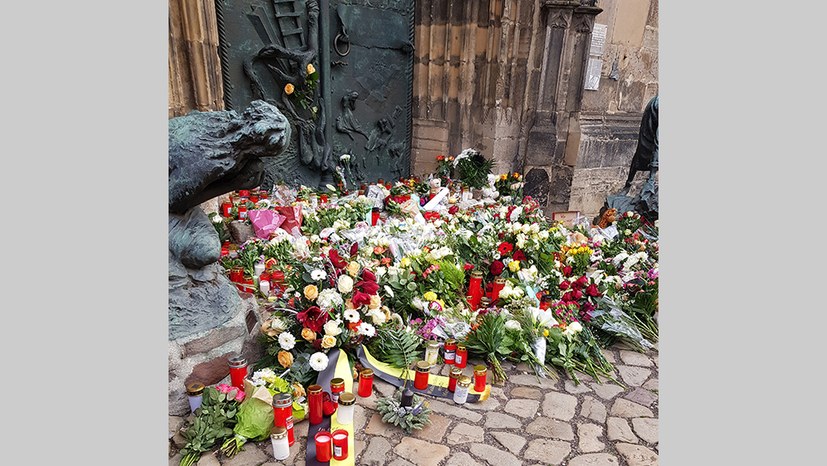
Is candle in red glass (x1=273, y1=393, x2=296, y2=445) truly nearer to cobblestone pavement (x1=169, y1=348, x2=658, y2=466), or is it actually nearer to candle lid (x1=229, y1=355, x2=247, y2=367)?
cobblestone pavement (x1=169, y1=348, x2=658, y2=466)

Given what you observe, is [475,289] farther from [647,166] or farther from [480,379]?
[647,166]

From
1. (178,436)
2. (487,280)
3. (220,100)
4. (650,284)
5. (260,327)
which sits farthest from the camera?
(220,100)

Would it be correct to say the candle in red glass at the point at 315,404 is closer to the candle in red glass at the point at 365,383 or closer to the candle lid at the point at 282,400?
the candle lid at the point at 282,400

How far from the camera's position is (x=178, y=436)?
6.91 feet

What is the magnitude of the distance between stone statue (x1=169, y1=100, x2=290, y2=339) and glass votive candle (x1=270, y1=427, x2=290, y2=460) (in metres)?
0.72

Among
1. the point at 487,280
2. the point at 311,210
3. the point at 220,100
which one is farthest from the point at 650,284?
the point at 220,100

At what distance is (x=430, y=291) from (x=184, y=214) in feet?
5.45

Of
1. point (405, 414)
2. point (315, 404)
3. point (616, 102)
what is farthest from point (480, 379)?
point (616, 102)

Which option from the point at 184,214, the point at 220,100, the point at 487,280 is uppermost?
the point at 220,100

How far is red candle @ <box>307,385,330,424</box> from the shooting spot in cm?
217

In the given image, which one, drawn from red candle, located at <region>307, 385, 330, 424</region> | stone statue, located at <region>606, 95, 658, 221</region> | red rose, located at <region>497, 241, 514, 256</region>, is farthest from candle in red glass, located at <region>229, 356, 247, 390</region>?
stone statue, located at <region>606, 95, 658, 221</region>

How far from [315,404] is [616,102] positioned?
6952 millimetres

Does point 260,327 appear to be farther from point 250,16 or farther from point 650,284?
point 250,16

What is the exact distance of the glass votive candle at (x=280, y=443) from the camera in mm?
1996
